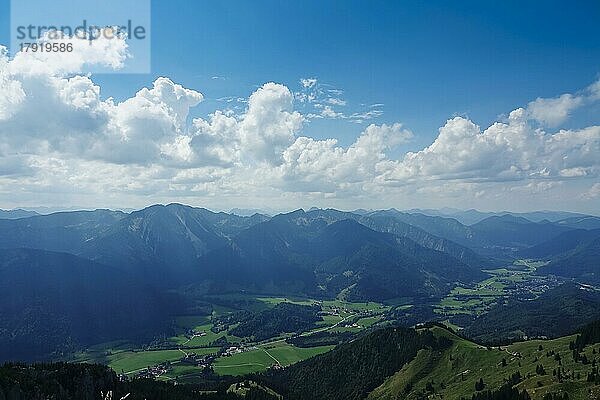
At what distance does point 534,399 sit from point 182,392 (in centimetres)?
14049

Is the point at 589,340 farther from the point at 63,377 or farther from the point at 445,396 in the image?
the point at 63,377

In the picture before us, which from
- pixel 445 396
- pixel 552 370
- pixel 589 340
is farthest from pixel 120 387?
pixel 589 340

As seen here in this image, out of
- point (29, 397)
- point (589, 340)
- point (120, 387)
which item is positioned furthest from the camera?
point (589, 340)

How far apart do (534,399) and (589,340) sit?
67.6 meters

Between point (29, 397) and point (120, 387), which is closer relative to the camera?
point (29, 397)

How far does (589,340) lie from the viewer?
648 feet

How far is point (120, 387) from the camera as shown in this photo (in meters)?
177

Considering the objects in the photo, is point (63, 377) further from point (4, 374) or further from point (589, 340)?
point (589, 340)

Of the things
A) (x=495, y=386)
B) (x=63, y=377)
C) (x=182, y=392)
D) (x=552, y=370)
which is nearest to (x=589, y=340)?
(x=552, y=370)

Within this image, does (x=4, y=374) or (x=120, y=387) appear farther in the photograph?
(x=120, y=387)

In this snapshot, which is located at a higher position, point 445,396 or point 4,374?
point 4,374

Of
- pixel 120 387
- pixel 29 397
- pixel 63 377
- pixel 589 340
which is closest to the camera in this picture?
pixel 29 397

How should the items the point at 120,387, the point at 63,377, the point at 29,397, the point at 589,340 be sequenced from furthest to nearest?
the point at 589,340, the point at 120,387, the point at 63,377, the point at 29,397

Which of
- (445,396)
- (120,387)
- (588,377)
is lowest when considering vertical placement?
(445,396)
